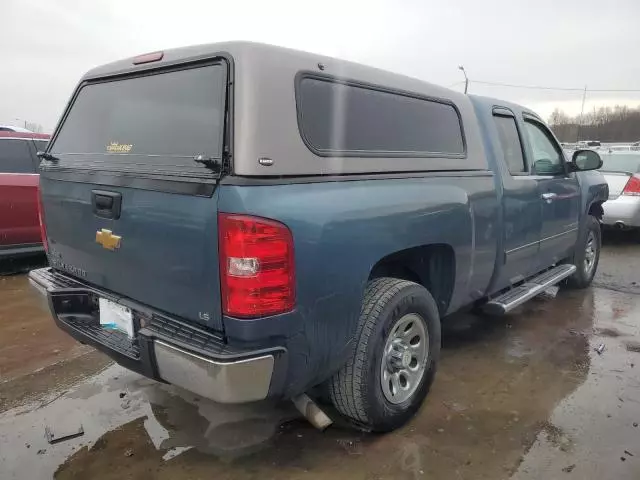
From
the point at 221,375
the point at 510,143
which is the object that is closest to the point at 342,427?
the point at 221,375

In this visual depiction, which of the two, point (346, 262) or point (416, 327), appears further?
point (416, 327)

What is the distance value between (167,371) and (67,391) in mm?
1519

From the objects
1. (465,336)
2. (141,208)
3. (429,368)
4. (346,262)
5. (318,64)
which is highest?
(318,64)

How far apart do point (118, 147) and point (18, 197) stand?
3964mm

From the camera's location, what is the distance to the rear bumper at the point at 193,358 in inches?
81.1

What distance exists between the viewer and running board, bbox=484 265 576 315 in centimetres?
374

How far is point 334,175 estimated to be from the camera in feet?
7.97

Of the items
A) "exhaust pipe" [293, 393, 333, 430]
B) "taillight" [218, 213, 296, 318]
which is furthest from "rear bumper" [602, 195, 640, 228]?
"taillight" [218, 213, 296, 318]

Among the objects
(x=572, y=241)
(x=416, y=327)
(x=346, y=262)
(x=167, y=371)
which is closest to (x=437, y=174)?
(x=416, y=327)

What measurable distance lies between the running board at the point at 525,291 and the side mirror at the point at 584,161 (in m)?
0.97

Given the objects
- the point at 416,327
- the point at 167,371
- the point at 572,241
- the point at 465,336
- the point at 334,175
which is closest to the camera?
the point at 167,371

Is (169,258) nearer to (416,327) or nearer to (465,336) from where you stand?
(416,327)

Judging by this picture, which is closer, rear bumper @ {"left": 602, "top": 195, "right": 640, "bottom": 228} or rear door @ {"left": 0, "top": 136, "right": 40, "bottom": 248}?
rear door @ {"left": 0, "top": 136, "right": 40, "bottom": 248}

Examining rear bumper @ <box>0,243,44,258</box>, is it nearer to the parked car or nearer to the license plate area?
the license plate area
